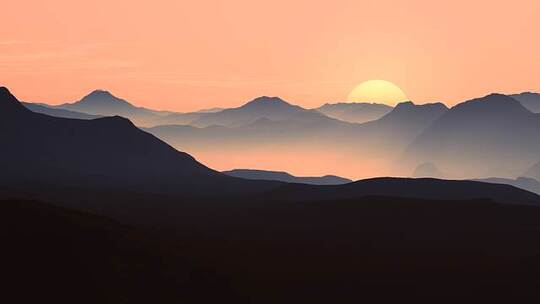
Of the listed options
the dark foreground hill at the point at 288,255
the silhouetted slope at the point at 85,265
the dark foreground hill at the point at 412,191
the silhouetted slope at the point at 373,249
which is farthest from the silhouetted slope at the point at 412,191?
the silhouetted slope at the point at 85,265

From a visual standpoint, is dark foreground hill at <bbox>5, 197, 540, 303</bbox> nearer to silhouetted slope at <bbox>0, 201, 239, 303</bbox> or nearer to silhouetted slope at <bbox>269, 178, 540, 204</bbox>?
silhouetted slope at <bbox>0, 201, 239, 303</bbox>

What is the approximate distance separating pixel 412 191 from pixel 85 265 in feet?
396

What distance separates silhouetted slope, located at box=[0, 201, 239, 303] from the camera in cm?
6544

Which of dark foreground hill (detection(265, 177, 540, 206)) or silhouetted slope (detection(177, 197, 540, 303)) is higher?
dark foreground hill (detection(265, 177, 540, 206))

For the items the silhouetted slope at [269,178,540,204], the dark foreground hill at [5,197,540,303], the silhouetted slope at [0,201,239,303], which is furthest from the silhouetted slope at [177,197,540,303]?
the silhouetted slope at [269,178,540,204]

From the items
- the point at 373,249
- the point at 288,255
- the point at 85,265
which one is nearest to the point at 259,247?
the point at 288,255

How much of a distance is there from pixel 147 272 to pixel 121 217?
204ft

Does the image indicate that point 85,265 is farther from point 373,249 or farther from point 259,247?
point 373,249

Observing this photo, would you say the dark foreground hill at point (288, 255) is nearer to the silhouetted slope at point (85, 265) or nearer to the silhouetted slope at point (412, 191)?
the silhouetted slope at point (85, 265)

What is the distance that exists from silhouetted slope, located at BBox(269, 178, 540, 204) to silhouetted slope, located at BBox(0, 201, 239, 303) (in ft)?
295

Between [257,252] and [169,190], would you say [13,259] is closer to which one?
[257,252]

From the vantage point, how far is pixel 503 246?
107 m

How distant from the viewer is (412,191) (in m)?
179

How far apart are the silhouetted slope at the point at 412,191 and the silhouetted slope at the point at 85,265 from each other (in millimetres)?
90028
